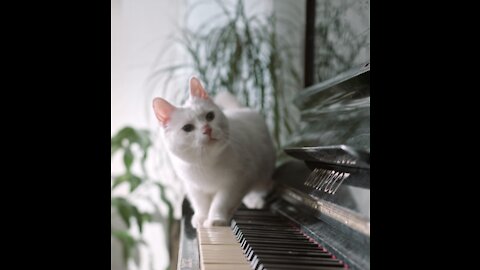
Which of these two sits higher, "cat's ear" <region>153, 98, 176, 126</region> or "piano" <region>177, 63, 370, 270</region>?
"cat's ear" <region>153, 98, 176, 126</region>

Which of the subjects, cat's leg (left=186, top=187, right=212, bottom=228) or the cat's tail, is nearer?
cat's leg (left=186, top=187, right=212, bottom=228)

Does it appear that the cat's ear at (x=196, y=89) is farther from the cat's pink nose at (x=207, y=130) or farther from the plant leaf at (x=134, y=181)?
the plant leaf at (x=134, y=181)

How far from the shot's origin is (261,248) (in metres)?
0.95

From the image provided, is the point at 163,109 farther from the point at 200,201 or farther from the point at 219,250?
the point at 219,250

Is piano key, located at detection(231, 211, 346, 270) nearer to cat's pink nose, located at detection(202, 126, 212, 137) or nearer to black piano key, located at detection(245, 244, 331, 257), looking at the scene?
black piano key, located at detection(245, 244, 331, 257)

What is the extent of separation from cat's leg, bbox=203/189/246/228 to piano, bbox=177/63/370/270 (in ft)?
0.12

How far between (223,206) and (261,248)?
0.48 metres

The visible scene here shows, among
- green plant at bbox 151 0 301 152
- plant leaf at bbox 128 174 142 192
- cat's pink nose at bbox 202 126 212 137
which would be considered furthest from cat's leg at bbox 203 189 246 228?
plant leaf at bbox 128 174 142 192

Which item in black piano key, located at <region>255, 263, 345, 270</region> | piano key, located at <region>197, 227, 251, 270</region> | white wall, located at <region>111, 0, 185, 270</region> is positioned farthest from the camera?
white wall, located at <region>111, 0, 185, 270</region>

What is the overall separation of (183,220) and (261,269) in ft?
2.73

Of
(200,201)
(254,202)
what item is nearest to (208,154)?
(200,201)

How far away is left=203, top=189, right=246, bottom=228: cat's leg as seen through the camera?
1.37 m

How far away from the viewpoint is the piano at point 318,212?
0.80 m
